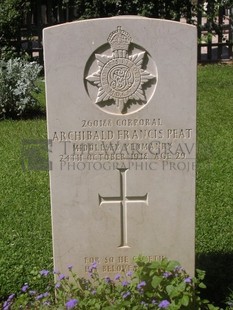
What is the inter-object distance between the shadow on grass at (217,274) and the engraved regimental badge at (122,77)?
1.31 meters

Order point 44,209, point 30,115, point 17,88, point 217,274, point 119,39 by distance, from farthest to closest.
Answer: point 30,115 < point 17,88 < point 44,209 < point 217,274 < point 119,39

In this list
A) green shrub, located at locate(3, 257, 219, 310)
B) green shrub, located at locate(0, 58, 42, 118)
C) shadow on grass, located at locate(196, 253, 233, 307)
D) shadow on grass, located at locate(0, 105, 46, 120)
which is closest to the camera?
green shrub, located at locate(3, 257, 219, 310)

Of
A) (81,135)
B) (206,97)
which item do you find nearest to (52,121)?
(81,135)

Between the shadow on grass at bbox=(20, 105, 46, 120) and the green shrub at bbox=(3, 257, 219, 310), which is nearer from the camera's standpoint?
the green shrub at bbox=(3, 257, 219, 310)

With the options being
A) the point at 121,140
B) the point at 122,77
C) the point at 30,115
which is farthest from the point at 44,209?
the point at 30,115

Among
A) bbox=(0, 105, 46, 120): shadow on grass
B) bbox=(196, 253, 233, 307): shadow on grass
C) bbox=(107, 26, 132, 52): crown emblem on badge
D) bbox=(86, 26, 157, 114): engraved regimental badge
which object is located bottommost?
bbox=(196, 253, 233, 307): shadow on grass

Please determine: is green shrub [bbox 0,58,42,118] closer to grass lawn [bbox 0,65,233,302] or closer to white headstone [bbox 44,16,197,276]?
grass lawn [bbox 0,65,233,302]

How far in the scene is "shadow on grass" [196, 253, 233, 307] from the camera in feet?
12.3

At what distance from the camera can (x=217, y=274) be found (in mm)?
3908

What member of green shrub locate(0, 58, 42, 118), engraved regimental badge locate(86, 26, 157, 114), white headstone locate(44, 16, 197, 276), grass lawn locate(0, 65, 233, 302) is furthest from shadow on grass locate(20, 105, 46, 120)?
engraved regimental badge locate(86, 26, 157, 114)

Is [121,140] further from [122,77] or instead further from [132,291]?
[132,291]

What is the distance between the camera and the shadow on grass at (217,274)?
3.76 m

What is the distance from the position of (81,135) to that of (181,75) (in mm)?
641

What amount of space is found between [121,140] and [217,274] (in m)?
1.23
